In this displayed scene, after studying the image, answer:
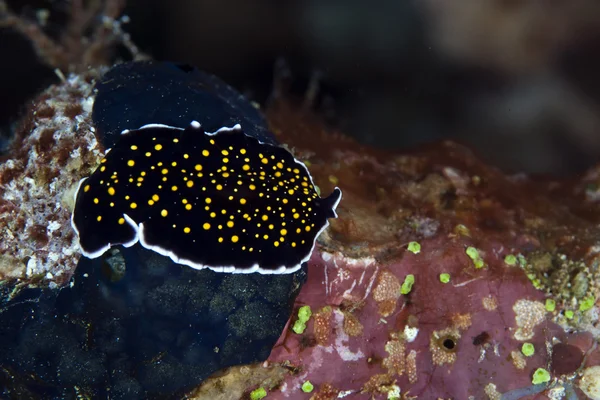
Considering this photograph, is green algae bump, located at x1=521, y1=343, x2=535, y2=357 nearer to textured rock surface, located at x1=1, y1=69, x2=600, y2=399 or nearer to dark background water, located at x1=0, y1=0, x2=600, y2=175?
textured rock surface, located at x1=1, y1=69, x2=600, y2=399

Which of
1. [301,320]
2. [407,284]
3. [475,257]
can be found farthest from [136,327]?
[475,257]

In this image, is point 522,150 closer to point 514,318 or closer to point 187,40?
point 514,318

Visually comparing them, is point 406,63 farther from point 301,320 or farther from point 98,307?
point 98,307

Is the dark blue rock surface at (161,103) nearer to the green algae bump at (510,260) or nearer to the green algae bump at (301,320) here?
the green algae bump at (301,320)

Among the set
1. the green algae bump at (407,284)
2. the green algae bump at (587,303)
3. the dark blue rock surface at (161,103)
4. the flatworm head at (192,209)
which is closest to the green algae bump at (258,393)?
the flatworm head at (192,209)

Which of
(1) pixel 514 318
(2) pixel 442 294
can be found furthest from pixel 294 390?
(1) pixel 514 318

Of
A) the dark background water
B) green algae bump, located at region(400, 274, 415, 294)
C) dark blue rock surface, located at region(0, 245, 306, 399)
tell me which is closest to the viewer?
dark blue rock surface, located at region(0, 245, 306, 399)

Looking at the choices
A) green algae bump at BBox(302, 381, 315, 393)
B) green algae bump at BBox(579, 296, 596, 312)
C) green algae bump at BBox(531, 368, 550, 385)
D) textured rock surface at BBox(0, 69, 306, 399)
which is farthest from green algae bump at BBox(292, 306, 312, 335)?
green algae bump at BBox(579, 296, 596, 312)
